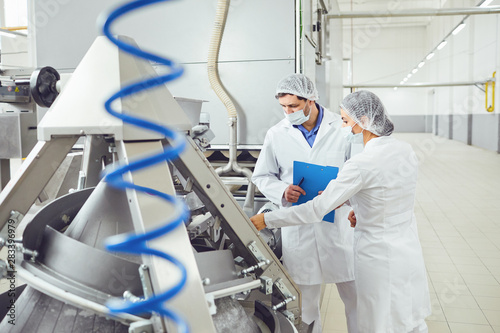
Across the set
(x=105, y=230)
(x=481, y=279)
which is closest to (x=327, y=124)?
(x=105, y=230)

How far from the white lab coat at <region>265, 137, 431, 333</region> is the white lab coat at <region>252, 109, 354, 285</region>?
0.39m

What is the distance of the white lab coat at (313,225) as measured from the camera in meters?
2.09

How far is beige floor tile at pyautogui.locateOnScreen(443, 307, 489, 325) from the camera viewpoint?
265 centimetres

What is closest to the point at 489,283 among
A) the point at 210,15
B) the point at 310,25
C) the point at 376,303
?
the point at 376,303

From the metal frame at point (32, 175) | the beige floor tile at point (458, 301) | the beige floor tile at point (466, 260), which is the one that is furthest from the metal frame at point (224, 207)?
the beige floor tile at point (466, 260)

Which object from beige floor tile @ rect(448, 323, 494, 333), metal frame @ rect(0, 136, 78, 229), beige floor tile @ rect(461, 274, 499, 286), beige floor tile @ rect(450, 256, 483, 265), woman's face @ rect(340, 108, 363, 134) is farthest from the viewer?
beige floor tile @ rect(450, 256, 483, 265)

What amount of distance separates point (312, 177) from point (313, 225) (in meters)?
0.29

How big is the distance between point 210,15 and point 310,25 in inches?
30.4

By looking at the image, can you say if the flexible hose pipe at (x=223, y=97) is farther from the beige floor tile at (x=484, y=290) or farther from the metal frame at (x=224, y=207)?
the beige floor tile at (x=484, y=290)

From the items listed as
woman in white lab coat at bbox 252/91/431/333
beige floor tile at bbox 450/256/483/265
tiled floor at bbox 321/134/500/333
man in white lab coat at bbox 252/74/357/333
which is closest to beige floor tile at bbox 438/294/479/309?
tiled floor at bbox 321/134/500/333

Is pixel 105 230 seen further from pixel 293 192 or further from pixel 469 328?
pixel 469 328

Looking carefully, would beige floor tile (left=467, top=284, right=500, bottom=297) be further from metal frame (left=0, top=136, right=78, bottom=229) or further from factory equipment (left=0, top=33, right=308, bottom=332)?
metal frame (left=0, top=136, right=78, bottom=229)

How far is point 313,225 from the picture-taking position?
208 cm

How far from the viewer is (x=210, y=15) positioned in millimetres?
3008
